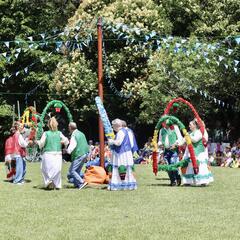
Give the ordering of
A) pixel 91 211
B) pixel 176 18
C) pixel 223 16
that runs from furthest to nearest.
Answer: pixel 176 18, pixel 223 16, pixel 91 211

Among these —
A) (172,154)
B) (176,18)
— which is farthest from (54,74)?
(172,154)

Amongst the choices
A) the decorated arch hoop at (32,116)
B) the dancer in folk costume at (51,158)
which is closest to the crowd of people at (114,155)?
the dancer in folk costume at (51,158)

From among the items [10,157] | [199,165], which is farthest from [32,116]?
[199,165]

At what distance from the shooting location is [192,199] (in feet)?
40.1

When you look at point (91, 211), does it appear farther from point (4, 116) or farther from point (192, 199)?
point (4, 116)

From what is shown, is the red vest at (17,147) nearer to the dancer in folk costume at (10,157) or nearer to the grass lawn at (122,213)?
the dancer in folk costume at (10,157)

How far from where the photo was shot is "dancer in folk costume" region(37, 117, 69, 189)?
581 inches

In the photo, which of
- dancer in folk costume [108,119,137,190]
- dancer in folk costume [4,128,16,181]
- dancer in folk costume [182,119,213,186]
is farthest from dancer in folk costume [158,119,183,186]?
dancer in folk costume [4,128,16,181]

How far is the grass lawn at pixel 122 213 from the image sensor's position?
8336mm

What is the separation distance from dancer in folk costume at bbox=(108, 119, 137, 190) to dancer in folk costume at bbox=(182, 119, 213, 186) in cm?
187

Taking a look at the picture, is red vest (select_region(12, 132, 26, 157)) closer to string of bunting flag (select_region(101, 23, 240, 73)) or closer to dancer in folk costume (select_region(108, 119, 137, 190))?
dancer in folk costume (select_region(108, 119, 137, 190))

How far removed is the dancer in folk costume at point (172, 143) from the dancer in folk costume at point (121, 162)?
1480 millimetres

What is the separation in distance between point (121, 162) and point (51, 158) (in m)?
1.82

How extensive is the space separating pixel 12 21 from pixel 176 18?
10023 millimetres
